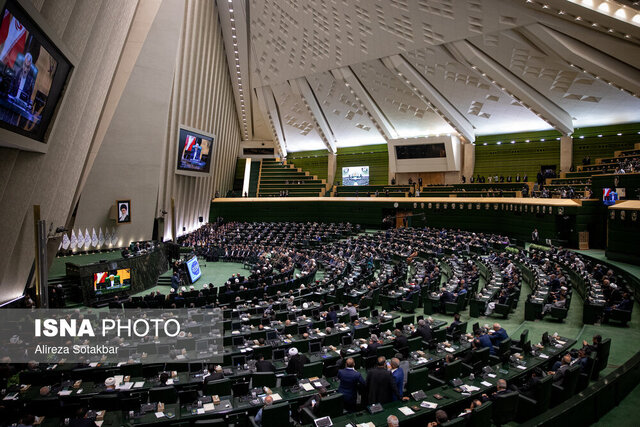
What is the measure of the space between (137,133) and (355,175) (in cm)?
2381

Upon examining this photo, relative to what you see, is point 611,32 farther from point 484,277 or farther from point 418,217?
point 418,217

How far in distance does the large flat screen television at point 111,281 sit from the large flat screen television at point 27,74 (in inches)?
328

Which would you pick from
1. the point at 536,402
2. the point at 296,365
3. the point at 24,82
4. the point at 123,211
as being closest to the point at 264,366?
the point at 296,365

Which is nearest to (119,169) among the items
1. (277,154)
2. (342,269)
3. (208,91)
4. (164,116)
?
(164,116)

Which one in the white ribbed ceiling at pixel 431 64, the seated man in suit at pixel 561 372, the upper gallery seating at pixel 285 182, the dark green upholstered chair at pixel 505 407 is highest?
the white ribbed ceiling at pixel 431 64

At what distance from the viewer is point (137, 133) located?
25047mm

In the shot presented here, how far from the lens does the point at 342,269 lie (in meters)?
20.0

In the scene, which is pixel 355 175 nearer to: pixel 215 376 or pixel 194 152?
pixel 194 152

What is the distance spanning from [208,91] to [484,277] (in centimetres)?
2750

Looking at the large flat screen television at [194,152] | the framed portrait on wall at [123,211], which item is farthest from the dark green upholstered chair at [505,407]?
the large flat screen television at [194,152]

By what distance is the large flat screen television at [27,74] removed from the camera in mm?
7379

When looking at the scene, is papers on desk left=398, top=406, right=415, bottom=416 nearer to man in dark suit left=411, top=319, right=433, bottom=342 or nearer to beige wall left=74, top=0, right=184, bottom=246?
man in dark suit left=411, top=319, right=433, bottom=342

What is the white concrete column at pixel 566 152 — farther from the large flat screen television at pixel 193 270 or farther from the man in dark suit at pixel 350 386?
the man in dark suit at pixel 350 386

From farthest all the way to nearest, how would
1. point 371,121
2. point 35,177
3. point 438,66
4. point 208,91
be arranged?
point 371,121, point 208,91, point 438,66, point 35,177
